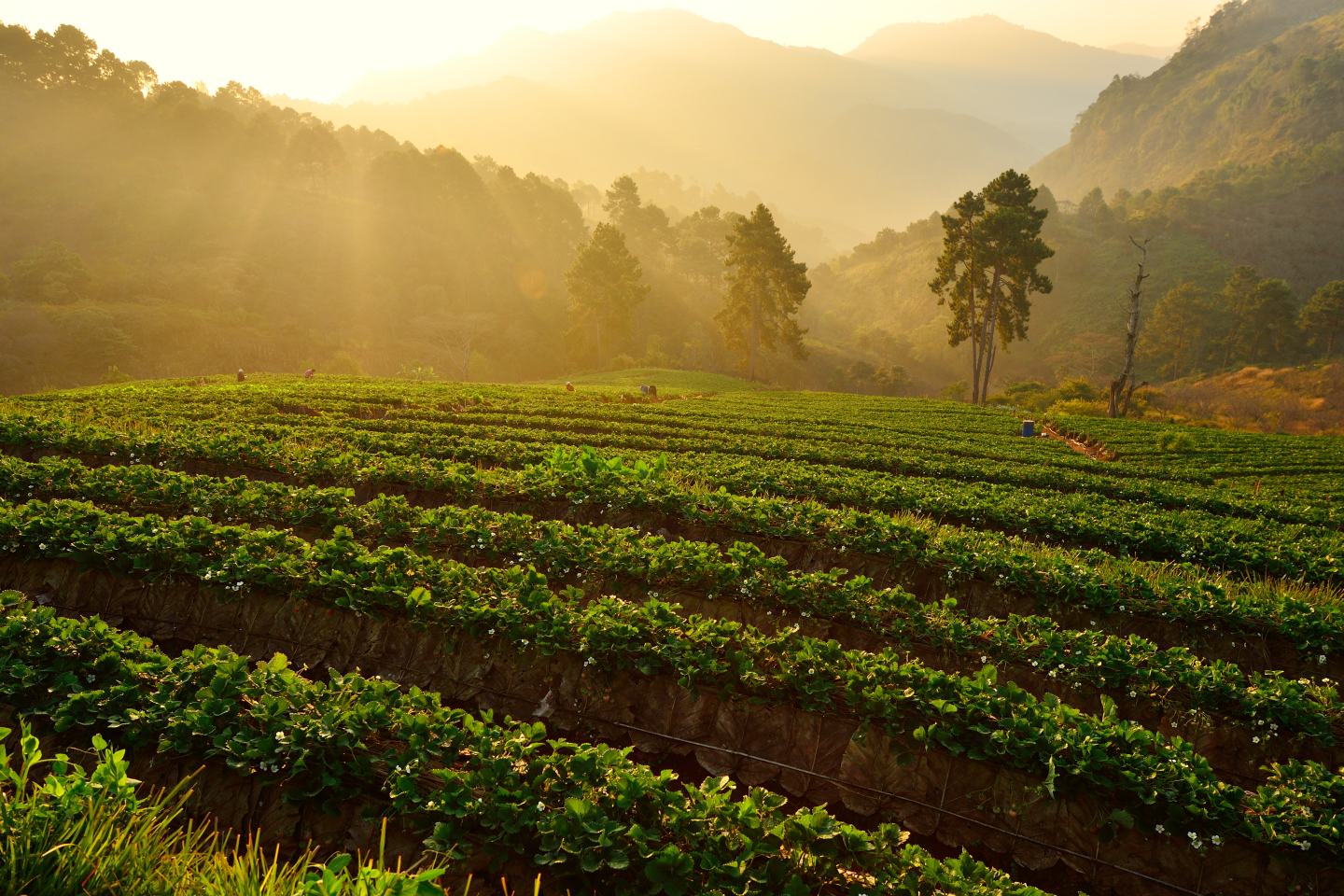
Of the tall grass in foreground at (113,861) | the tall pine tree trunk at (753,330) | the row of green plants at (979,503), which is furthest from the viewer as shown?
the tall pine tree trunk at (753,330)

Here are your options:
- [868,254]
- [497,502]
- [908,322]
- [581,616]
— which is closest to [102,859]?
[581,616]

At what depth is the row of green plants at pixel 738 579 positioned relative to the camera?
6.17 meters

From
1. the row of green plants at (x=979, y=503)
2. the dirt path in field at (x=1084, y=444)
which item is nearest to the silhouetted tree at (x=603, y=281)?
the dirt path in field at (x=1084, y=444)

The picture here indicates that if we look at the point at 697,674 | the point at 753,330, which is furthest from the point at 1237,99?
the point at 697,674

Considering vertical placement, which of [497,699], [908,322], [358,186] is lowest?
[497,699]

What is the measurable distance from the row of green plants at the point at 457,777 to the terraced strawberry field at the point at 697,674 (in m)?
0.02

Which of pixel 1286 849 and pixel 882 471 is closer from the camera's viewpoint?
pixel 1286 849

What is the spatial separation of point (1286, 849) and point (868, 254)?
16909 cm

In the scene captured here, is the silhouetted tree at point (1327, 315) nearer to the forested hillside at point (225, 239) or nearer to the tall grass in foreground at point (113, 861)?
the forested hillside at point (225, 239)

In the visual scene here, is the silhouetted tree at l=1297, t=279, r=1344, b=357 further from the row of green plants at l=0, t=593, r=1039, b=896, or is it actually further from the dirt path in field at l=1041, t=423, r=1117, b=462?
the row of green plants at l=0, t=593, r=1039, b=896

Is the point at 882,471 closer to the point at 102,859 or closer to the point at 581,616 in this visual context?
the point at 581,616

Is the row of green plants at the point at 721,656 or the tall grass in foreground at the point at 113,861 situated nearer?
the tall grass in foreground at the point at 113,861

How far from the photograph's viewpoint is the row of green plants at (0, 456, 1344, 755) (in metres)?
6.17

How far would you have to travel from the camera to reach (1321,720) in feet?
18.9
